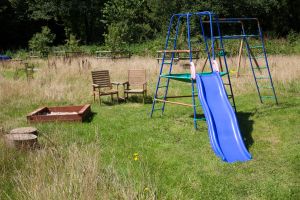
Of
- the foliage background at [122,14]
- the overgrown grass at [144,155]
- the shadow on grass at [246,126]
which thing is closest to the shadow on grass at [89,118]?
the overgrown grass at [144,155]

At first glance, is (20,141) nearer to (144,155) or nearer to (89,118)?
(144,155)

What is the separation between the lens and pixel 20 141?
5926mm

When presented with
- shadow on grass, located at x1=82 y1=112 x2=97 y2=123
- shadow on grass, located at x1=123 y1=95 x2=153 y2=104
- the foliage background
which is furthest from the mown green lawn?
the foliage background

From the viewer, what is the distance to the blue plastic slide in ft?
20.2

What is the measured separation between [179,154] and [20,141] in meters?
2.57

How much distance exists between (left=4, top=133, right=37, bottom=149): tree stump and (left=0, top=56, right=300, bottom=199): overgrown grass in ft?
0.78

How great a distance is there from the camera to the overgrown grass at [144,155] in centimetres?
432

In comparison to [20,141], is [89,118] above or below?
below

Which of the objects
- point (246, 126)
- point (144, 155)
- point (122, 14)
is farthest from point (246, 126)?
point (122, 14)

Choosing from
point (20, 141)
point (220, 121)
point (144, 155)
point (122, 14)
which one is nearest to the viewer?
point (20, 141)

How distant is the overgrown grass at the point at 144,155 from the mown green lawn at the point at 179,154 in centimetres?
1

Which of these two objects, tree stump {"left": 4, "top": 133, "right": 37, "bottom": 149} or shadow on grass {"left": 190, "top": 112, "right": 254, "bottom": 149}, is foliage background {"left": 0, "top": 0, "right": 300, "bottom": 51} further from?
tree stump {"left": 4, "top": 133, "right": 37, "bottom": 149}

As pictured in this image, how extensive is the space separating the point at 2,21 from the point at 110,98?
30.2 m

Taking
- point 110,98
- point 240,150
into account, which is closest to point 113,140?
point 240,150
